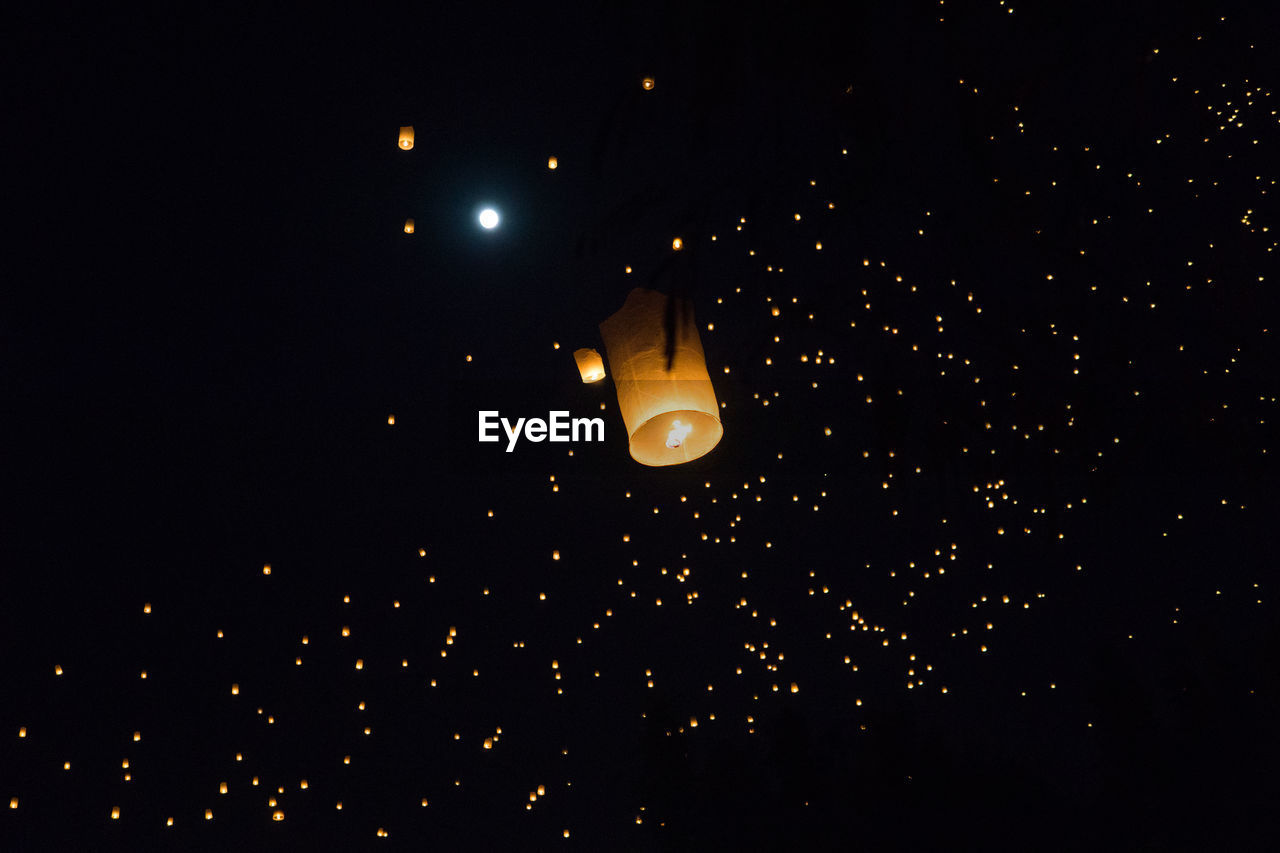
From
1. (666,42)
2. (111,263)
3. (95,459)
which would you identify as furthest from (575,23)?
(95,459)

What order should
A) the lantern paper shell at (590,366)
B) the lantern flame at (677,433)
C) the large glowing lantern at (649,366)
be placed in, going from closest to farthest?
the large glowing lantern at (649,366), the lantern flame at (677,433), the lantern paper shell at (590,366)

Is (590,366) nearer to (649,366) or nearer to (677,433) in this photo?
(677,433)

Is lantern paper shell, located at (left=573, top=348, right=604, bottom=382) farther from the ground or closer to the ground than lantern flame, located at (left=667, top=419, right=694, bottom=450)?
farther from the ground

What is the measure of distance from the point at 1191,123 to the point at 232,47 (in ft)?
9.44

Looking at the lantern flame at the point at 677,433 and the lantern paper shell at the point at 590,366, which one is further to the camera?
the lantern paper shell at the point at 590,366

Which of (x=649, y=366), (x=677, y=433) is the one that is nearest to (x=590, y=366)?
(x=677, y=433)

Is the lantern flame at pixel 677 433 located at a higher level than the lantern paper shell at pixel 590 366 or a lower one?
lower

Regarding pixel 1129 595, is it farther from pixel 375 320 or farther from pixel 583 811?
pixel 375 320

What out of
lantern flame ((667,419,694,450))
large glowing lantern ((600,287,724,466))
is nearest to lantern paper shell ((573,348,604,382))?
lantern flame ((667,419,694,450))

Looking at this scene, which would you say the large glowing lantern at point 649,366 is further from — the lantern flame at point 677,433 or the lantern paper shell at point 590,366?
the lantern paper shell at point 590,366

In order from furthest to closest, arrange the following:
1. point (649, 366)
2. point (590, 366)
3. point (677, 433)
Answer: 1. point (590, 366)
2. point (677, 433)
3. point (649, 366)

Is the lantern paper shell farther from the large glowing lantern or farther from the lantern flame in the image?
the large glowing lantern

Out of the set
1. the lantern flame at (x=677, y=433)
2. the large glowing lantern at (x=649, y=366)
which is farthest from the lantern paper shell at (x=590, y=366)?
the large glowing lantern at (x=649, y=366)

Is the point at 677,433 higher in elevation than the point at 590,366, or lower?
lower
